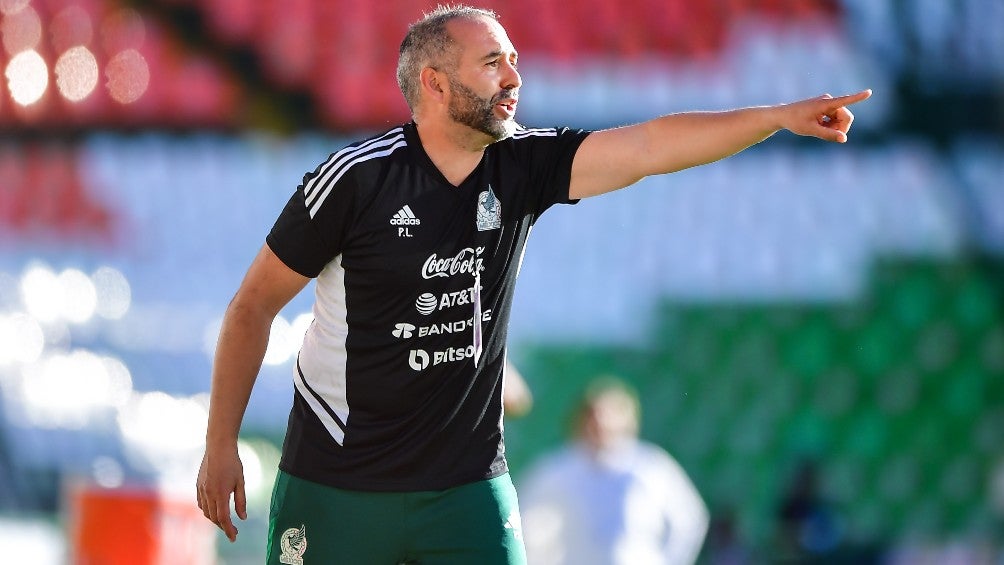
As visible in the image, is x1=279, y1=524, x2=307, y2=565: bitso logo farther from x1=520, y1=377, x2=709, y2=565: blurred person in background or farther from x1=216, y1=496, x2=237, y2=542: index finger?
x1=520, y1=377, x2=709, y2=565: blurred person in background

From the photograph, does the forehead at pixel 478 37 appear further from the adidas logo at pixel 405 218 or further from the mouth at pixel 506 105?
the adidas logo at pixel 405 218

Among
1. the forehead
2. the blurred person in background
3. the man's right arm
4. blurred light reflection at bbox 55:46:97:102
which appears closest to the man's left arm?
the forehead

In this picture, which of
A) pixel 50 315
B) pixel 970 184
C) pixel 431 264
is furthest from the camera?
pixel 50 315

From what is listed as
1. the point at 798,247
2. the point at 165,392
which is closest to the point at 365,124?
the point at 165,392

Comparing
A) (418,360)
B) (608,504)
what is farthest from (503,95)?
(608,504)

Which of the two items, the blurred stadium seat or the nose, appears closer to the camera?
the nose

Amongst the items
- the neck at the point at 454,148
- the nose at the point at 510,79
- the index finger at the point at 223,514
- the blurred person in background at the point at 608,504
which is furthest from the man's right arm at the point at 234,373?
the blurred person in background at the point at 608,504

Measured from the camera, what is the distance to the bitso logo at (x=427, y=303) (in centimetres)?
303

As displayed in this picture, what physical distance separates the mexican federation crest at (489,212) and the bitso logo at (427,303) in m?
0.19

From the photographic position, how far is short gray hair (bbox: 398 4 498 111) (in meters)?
3.13

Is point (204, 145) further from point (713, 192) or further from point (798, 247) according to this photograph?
point (798, 247)

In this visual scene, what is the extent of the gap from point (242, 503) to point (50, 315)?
5.86 m

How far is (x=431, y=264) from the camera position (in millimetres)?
3016

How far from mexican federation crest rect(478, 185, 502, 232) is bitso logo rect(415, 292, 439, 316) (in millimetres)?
187
